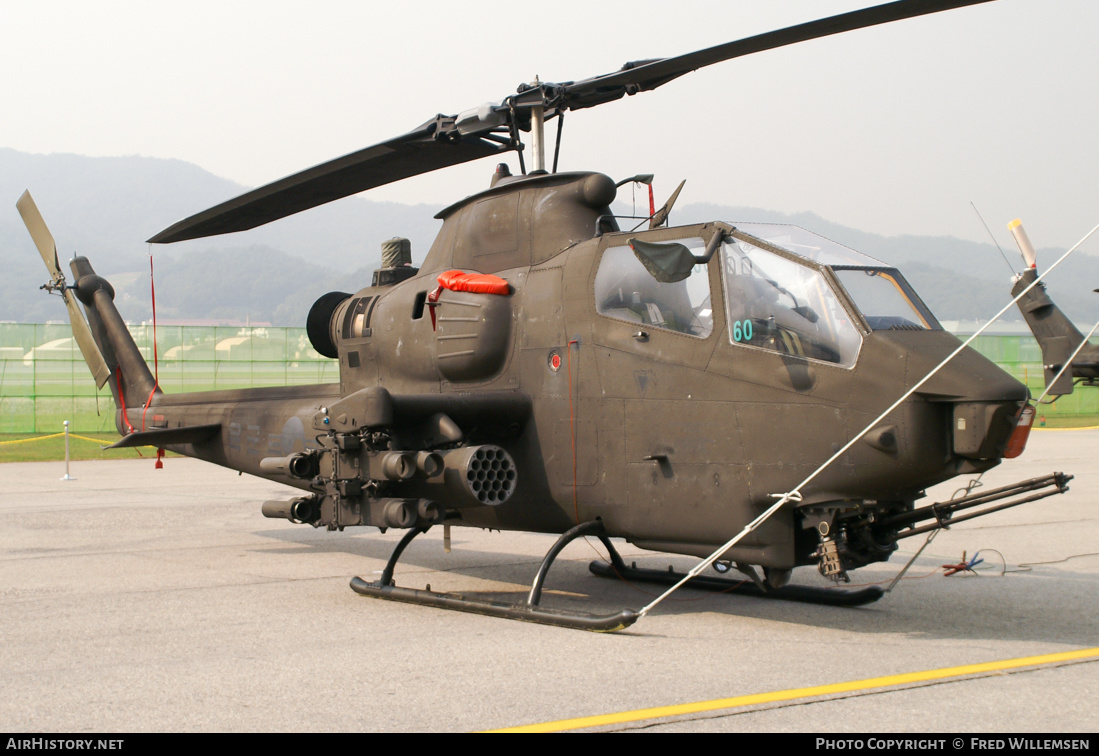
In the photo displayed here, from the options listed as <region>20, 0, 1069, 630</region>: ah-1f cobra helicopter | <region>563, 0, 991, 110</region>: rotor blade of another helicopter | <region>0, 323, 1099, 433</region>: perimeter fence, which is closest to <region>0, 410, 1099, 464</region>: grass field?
<region>0, 323, 1099, 433</region>: perimeter fence

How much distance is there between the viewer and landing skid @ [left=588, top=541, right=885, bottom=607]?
7.15 metres

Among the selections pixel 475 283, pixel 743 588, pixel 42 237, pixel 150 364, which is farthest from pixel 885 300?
pixel 150 364

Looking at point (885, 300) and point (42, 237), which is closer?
point (885, 300)

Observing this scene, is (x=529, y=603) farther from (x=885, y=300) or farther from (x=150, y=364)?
(x=150, y=364)

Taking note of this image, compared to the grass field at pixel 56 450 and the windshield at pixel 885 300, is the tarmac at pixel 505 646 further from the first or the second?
the grass field at pixel 56 450

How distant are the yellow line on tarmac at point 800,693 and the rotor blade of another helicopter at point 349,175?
16.0ft

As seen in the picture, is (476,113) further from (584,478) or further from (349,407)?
(584,478)

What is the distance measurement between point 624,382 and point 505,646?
1.91m

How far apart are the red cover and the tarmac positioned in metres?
2.37

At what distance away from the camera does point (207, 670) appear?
208 inches

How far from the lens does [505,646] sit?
587 centimetres

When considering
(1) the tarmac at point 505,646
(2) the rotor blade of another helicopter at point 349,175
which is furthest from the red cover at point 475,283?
(1) the tarmac at point 505,646

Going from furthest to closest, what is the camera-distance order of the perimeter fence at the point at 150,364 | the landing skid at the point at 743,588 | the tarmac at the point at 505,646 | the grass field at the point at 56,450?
1. the perimeter fence at the point at 150,364
2. the grass field at the point at 56,450
3. the landing skid at the point at 743,588
4. the tarmac at the point at 505,646

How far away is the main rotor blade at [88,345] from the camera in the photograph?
11445mm
